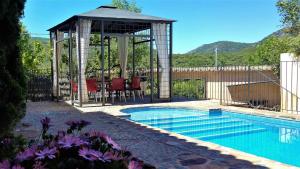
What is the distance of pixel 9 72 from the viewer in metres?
3.63

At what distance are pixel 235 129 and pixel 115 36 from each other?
18.8 feet

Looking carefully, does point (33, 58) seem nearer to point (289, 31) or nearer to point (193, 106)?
point (193, 106)

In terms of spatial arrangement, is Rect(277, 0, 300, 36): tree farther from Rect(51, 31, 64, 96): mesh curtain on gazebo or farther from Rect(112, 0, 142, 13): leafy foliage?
Rect(51, 31, 64, 96): mesh curtain on gazebo

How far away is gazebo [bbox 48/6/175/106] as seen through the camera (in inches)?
463

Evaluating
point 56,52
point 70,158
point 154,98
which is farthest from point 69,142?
point 56,52

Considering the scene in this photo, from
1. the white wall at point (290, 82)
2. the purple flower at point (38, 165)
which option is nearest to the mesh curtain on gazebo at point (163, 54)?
the white wall at point (290, 82)

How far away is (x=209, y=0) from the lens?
29.5 m

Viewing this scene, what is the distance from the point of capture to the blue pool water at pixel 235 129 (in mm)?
7555

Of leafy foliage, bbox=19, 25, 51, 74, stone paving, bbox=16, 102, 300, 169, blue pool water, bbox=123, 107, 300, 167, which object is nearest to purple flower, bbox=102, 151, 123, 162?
stone paving, bbox=16, 102, 300, 169

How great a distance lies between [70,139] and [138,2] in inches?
874

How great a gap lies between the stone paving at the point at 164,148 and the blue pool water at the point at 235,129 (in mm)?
1649

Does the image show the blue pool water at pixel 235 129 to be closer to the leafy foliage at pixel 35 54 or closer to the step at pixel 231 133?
the step at pixel 231 133

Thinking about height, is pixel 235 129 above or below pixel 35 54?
below

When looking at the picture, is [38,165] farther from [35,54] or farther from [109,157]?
[35,54]
